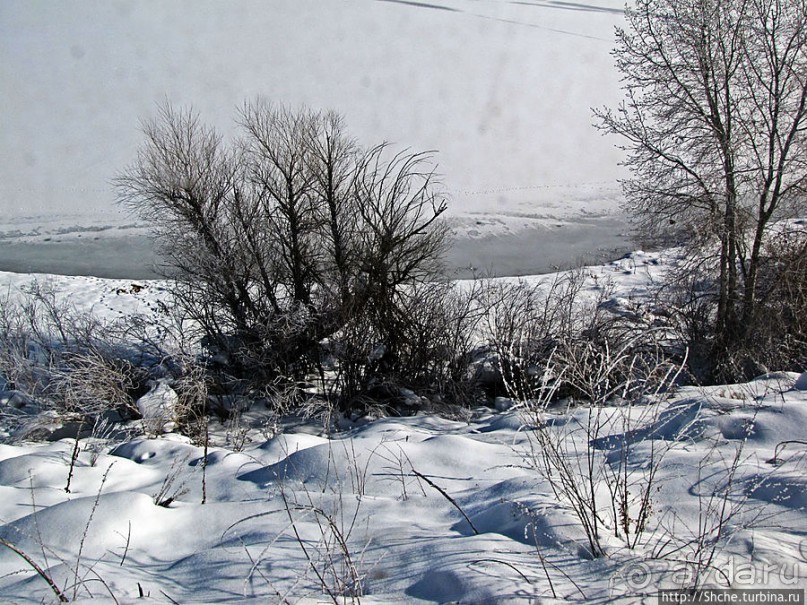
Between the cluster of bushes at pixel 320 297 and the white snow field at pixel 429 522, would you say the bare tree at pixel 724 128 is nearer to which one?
the cluster of bushes at pixel 320 297

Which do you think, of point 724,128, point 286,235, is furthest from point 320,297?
point 724,128

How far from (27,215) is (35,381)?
15.4 metres

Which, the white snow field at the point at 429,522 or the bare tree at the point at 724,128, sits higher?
the bare tree at the point at 724,128

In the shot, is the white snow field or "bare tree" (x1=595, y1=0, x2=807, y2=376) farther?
"bare tree" (x1=595, y1=0, x2=807, y2=376)

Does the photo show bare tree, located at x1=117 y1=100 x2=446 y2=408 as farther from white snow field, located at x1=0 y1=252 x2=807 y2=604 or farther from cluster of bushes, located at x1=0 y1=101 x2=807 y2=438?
white snow field, located at x1=0 y1=252 x2=807 y2=604

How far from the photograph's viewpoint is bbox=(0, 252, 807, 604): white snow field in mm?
2613

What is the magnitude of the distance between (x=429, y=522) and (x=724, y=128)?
10.3 meters

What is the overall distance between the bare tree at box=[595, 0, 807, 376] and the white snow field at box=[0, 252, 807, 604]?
6619mm

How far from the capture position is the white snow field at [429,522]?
8.57ft

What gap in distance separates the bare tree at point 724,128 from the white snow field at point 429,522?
21.7 feet

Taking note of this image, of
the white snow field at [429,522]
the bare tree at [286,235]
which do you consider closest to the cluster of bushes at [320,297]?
the bare tree at [286,235]

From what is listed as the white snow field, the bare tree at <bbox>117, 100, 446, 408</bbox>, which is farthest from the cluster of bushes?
the white snow field

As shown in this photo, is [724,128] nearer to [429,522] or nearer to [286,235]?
[286,235]

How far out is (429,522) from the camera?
341 cm
